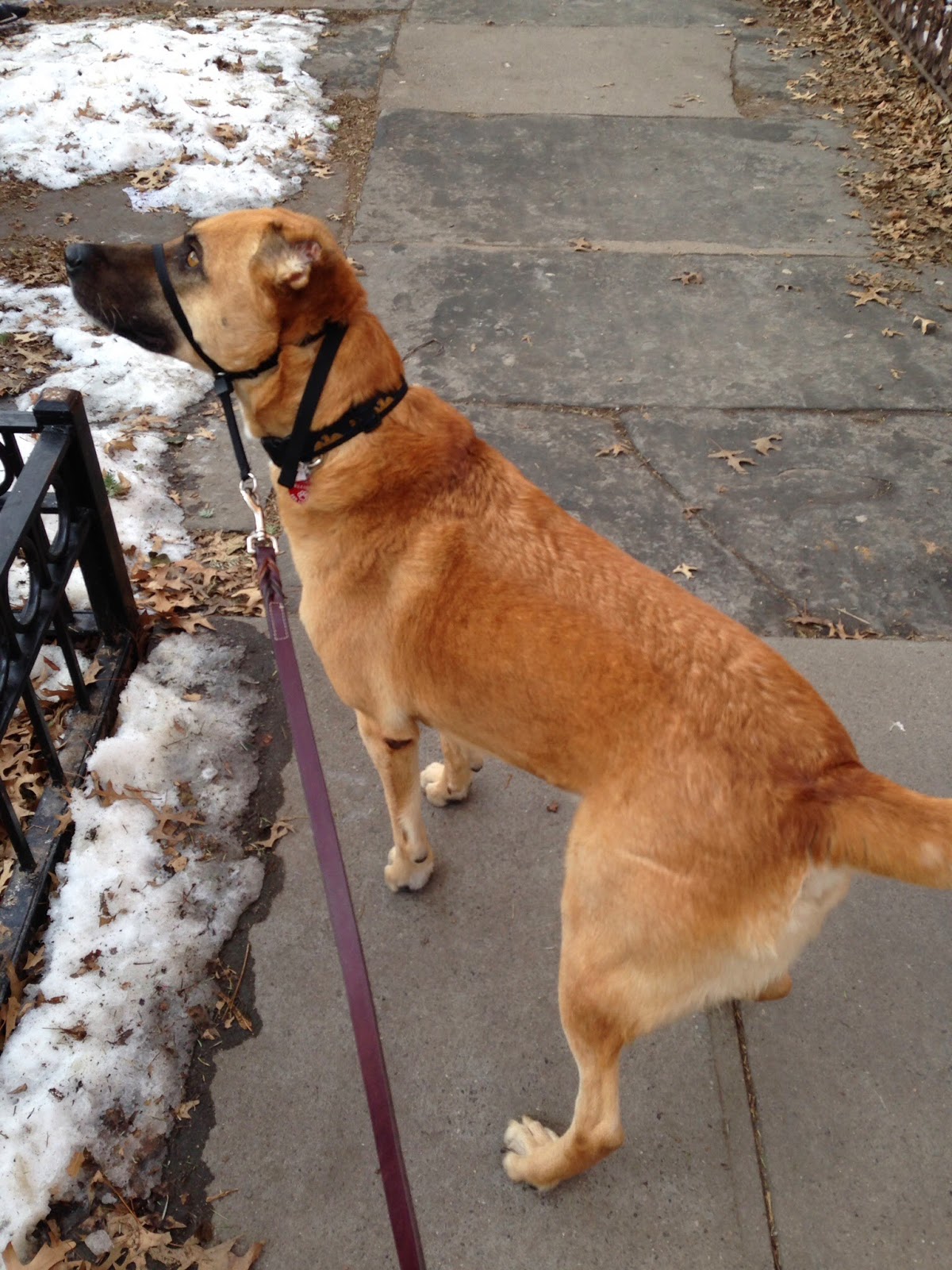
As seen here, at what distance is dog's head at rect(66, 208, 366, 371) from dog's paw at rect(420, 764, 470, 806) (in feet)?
5.30

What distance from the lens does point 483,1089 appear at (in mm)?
2652

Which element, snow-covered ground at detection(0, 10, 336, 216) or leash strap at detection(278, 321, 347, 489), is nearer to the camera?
leash strap at detection(278, 321, 347, 489)

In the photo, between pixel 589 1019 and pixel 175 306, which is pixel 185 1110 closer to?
pixel 589 1019

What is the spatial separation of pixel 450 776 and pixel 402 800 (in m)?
0.42

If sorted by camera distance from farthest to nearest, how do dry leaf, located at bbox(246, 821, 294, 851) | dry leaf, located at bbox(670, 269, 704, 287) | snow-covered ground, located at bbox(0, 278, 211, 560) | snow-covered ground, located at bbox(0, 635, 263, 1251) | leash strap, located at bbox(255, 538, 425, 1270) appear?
dry leaf, located at bbox(670, 269, 704, 287), snow-covered ground, located at bbox(0, 278, 211, 560), dry leaf, located at bbox(246, 821, 294, 851), snow-covered ground, located at bbox(0, 635, 263, 1251), leash strap, located at bbox(255, 538, 425, 1270)

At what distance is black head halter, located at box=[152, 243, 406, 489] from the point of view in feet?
7.80

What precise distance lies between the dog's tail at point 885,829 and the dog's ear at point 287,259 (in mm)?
1712

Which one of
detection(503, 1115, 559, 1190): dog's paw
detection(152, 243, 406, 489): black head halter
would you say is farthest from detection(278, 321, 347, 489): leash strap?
detection(503, 1115, 559, 1190): dog's paw

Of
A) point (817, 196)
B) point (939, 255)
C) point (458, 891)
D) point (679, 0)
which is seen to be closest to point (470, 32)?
point (679, 0)

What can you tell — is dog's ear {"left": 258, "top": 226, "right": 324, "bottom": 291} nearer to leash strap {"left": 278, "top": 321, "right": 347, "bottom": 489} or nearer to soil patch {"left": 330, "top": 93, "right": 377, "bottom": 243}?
leash strap {"left": 278, "top": 321, "right": 347, "bottom": 489}

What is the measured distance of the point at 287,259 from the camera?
2.25 meters

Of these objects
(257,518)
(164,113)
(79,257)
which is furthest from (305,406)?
(164,113)

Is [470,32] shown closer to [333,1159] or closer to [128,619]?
[128,619]

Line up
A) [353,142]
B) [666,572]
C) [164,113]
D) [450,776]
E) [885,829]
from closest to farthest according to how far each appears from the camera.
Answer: [885,829]
[450,776]
[666,572]
[164,113]
[353,142]
